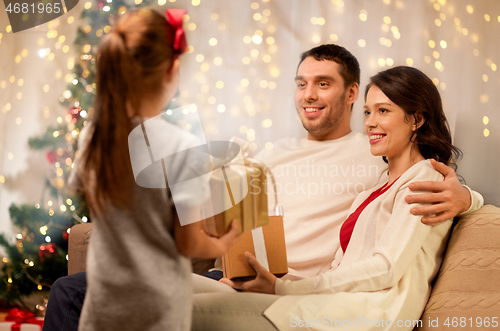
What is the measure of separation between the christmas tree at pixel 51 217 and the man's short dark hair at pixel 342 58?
0.83 metres

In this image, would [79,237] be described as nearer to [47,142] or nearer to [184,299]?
[47,142]

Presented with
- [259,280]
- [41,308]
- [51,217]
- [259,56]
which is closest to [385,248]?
[259,280]

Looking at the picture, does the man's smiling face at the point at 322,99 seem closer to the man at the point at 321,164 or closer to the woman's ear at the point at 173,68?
the man at the point at 321,164

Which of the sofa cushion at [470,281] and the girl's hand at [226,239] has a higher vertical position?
the girl's hand at [226,239]

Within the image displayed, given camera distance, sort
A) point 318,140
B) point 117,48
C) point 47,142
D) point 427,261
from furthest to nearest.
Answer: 1. point 47,142
2. point 318,140
3. point 427,261
4. point 117,48

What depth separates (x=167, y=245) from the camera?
59cm

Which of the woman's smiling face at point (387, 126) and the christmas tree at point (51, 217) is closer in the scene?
the woman's smiling face at point (387, 126)

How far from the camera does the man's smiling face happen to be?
39.7 inches

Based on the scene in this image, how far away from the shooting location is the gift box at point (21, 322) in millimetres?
1399

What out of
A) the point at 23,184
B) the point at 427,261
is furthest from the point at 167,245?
the point at 23,184

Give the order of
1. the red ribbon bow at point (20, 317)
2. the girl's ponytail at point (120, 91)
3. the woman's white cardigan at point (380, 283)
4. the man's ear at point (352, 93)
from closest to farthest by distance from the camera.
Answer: the girl's ponytail at point (120, 91) → the woman's white cardigan at point (380, 283) → the man's ear at point (352, 93) → the red ribbon bow at point (20, 317)

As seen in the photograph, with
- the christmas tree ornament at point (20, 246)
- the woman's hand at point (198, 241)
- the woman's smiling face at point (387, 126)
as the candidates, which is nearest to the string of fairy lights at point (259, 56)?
the woman's smiling face at point (387, 126)

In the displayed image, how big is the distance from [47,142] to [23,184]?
1.62ft

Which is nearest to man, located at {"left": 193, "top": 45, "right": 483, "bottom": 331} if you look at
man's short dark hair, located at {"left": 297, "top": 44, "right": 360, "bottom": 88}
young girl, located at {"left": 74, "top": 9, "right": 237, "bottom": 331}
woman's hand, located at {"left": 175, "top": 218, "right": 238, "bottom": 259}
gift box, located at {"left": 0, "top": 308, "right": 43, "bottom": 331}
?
man's short dark hair, located at {"left": 297, "top": 44, "right": 360, "bottom": 88}
